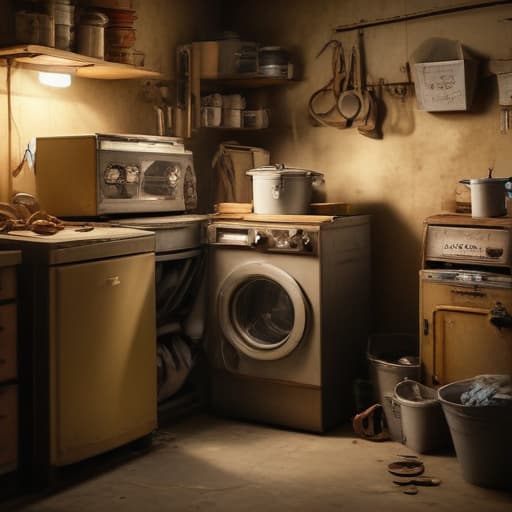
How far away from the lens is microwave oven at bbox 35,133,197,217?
12.4 feet

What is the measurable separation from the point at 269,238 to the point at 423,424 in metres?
1.18

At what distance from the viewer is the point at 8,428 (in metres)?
3.13

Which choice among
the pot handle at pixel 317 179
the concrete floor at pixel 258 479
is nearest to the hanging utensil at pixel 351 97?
the pot handle at pixel 317 179

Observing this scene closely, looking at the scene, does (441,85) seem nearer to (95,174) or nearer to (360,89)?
(360,89)

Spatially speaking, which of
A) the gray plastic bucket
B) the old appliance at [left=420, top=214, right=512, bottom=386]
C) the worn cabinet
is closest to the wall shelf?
the worn cabinet

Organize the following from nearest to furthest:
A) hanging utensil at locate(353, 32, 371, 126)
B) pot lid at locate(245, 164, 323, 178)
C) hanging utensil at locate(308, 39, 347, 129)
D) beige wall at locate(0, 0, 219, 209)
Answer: beige wall at locate(0, 0, 219, 209) < pot lid at locate(245, 164, 323, 178) < hanging utensil at locate(353, 32, 371, 126) < hanging utensil at locate(308, 39, 347, 129)

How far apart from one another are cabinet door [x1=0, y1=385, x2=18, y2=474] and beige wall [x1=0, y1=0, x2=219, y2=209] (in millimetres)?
1155

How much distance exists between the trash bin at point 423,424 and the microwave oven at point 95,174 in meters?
1.63

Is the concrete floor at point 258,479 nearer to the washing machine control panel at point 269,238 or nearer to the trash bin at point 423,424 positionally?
the trash bin at point 423,424

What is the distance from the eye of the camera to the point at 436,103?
426 cm

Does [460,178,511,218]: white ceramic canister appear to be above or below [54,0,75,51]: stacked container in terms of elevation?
below

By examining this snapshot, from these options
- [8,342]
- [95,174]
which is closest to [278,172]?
[95,174]

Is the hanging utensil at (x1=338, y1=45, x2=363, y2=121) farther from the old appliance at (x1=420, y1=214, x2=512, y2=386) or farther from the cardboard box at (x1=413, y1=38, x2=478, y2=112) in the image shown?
the old appliance at (x1=420, y1=214, x2=512, y2=386)

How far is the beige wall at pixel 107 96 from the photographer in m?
3.91
